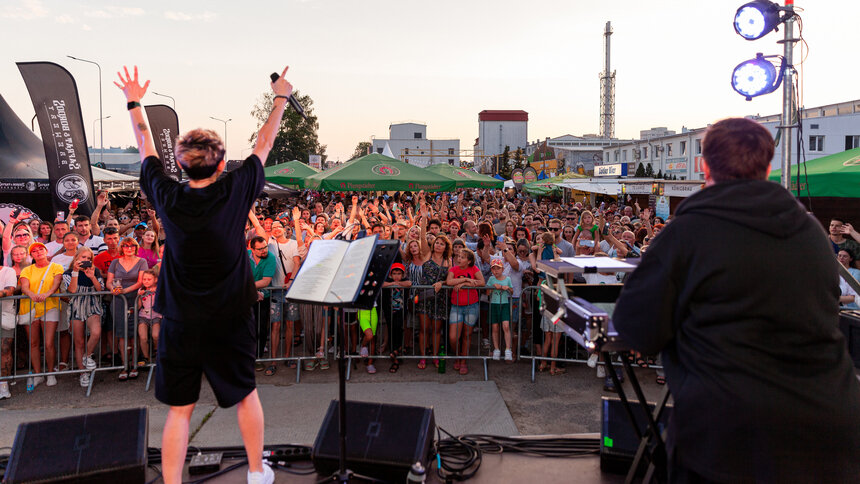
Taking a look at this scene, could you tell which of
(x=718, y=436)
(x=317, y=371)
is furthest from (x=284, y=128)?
(x=718, y=436)

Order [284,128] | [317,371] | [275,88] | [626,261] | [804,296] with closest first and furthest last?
[804,296] → [626,261] → [275,88] → [317,371] → [284,128]

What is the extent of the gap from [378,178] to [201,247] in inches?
361

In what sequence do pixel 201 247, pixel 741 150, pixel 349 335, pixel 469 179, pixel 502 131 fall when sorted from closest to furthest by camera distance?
1. pixel 741 150
2. pixel 201 247
3. pixel 349 335
4. pixel 469 179
5. pixel 502 131

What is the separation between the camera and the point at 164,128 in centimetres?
1345

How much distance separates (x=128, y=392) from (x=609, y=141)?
282ft

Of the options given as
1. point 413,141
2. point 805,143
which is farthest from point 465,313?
point 413,141

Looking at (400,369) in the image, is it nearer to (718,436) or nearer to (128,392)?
(128,392)

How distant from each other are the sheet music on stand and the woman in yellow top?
4739 mm

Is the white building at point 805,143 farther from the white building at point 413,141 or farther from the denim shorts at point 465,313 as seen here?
the white building at point 413,141

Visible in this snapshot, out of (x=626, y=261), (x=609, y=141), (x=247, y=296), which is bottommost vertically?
(x=247, y=296)

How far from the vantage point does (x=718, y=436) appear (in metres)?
1.82

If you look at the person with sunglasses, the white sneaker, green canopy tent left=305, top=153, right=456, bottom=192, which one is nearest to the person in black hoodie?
the white sneaker

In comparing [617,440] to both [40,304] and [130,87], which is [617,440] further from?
[40,304]

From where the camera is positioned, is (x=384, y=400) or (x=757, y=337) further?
(x=384, y=400)
